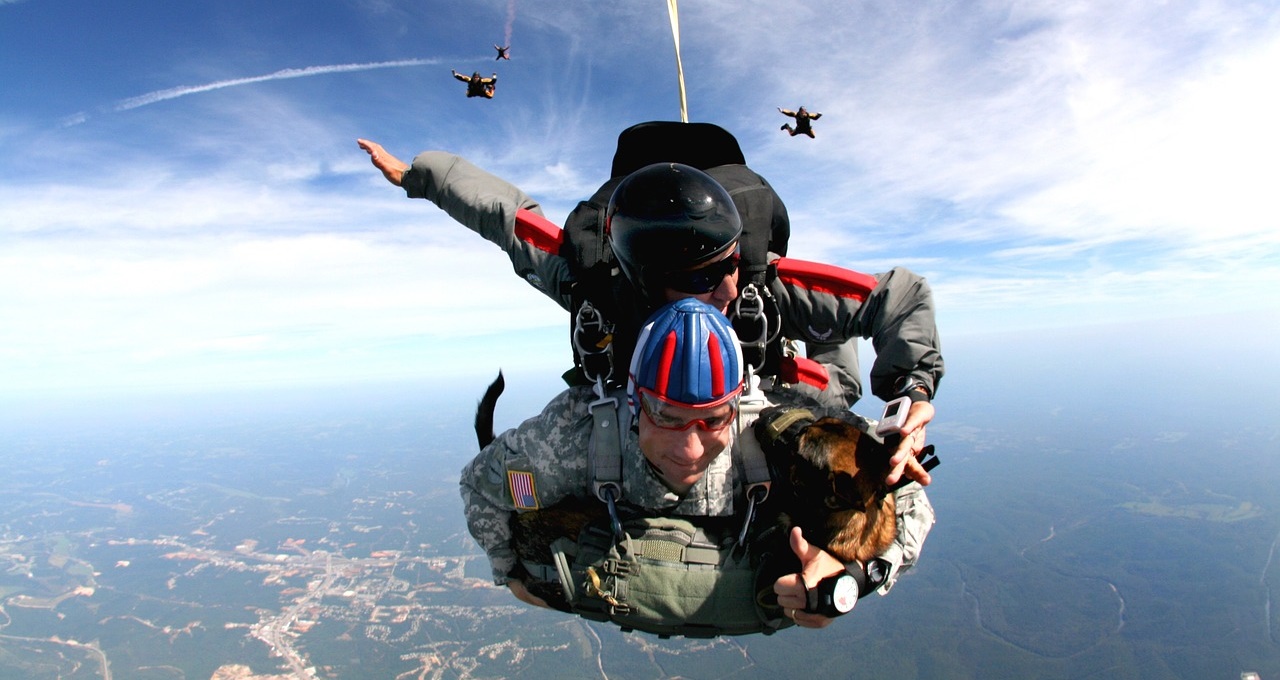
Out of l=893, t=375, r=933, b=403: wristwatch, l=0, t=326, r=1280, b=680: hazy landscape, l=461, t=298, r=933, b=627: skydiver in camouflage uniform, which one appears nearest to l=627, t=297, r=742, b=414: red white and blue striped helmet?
l=461, t=298, r=933, b=627: skydiver in camouflage uniform

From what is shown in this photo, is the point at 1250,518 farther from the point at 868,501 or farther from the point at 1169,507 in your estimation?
the point at 868,501

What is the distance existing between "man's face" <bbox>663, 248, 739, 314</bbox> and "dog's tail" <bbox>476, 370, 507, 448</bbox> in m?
1.01

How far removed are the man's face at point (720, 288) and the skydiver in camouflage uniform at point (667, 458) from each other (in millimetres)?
222

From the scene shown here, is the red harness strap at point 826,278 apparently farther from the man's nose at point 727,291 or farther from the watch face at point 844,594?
the watch face at point 844,594

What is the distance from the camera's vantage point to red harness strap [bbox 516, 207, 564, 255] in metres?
2.47

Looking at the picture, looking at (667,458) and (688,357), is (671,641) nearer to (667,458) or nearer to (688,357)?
(667,458)

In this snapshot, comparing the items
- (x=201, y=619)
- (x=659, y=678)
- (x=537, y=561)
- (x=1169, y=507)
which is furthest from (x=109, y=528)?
(x=1169, y=507)

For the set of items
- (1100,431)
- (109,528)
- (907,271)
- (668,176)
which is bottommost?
(109,528)

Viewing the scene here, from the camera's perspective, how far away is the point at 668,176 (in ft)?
6.84

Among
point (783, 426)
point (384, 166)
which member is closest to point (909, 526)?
point (783, 426)

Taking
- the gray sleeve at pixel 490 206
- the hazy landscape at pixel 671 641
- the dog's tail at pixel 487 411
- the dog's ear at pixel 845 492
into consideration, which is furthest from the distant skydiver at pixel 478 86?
the hazy landscape at pixel 671 641

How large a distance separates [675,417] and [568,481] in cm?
67

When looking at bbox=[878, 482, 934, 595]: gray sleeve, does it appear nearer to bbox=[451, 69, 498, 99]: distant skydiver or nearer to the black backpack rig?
the black backpack rig

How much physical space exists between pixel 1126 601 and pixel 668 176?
7298cm
